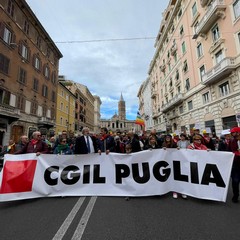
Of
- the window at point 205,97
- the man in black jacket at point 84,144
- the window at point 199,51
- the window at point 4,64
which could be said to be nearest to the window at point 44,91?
the window at point 4,64

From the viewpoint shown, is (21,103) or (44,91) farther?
(44,91)

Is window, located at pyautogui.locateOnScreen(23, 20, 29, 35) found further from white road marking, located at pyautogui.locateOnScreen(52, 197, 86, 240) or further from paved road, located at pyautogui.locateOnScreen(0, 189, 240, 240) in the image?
white road marking, located at pyautogui.locateOnScreen(52, 197, 86, 240)

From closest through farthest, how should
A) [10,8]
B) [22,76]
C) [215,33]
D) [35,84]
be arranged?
[215,33]
[10,8]
[22,76]
[35,84]

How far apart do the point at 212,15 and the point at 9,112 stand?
82.1 ft

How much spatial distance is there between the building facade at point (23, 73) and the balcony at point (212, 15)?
23.5m

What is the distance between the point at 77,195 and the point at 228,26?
65.5ft

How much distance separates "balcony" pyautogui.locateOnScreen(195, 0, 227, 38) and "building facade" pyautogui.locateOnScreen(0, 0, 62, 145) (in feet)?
77.1

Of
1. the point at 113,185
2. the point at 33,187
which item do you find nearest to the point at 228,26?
the point at 113,185

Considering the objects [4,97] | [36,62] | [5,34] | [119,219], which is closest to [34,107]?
[4,97]

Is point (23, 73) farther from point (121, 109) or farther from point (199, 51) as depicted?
point (121, 109)

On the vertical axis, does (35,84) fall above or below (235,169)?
above

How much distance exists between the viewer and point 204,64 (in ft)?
65.6

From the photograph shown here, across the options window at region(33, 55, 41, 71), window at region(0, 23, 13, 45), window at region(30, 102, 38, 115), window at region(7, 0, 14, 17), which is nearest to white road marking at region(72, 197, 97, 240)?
window at region(0, 23, 13, 45)

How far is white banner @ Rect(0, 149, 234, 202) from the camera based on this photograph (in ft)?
13.8
